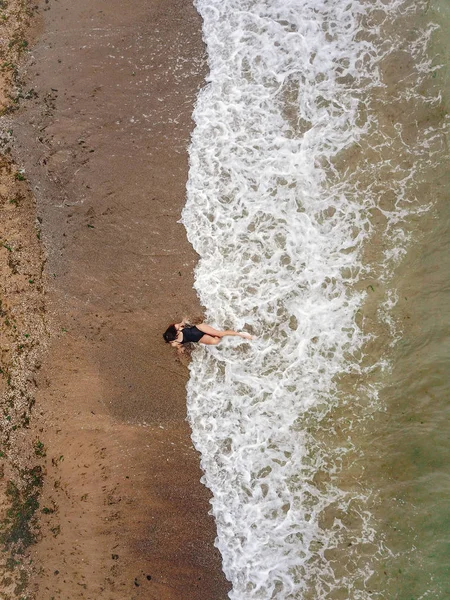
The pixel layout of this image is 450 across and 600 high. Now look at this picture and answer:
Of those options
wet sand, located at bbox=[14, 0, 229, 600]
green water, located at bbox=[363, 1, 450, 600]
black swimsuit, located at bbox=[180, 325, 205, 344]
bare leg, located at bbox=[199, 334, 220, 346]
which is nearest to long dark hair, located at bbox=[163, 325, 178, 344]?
black swimsuit, located at bbox=[180, 325, 205, 344]

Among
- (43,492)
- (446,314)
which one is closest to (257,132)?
(446,314)

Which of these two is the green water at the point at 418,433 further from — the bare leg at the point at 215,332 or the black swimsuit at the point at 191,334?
the black swimsuit at the point at 191,334

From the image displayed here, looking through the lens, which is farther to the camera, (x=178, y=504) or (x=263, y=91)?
(x=263, y=91)

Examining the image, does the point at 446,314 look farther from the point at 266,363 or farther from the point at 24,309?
the point at 24,309

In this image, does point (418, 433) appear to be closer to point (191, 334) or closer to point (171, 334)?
point (191, 334)

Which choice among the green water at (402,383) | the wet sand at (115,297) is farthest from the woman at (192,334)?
the green water at (402,383)

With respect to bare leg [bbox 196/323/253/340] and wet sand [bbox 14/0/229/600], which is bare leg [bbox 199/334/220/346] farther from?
wet sand [bbox 14/0/229/600]

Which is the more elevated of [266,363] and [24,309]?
[24,309]
